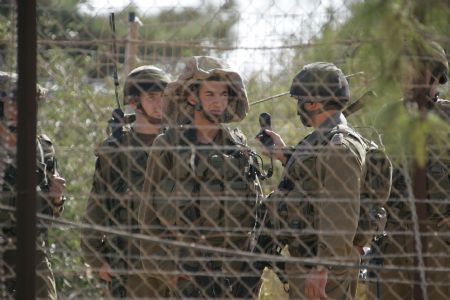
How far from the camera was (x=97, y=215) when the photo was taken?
596 cm

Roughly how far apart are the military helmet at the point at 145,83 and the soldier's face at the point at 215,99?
0.68 m

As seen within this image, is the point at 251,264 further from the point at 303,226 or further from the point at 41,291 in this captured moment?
the point at 41,291

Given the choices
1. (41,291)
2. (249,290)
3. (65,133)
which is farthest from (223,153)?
(65,133)

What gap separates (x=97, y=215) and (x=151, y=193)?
0.82 m

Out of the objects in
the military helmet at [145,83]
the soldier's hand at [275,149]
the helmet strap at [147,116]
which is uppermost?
the military helmet at [145,83]

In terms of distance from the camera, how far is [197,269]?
5.12m

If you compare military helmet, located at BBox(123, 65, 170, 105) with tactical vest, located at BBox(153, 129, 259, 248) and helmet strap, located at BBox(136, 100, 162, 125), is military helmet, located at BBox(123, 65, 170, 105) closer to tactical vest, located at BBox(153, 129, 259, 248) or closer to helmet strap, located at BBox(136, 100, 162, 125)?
helmet strap, located at BBox(136, 100, 162, 125)

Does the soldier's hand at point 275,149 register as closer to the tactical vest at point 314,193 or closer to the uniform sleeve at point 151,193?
the tactical vest at point 314,193

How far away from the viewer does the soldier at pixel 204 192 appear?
509 cm

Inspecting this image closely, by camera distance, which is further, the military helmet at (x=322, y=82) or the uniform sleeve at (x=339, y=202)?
the military helmet at (x=322, y=82)

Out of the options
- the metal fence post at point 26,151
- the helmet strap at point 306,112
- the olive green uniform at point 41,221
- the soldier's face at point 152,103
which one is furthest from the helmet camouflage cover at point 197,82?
the metal fence post at point 26,151

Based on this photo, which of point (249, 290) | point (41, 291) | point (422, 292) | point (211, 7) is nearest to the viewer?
point (422, 292)

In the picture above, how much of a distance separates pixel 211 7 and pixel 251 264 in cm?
125

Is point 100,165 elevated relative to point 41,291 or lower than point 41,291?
elevated
